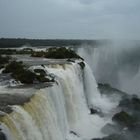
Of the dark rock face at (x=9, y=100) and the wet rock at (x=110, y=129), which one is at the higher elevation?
the dark rock face at (x=9, y=100)

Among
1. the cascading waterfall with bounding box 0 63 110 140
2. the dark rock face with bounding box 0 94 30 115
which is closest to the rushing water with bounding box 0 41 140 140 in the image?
the cascading waterfall with bounding box 0 63 110 140

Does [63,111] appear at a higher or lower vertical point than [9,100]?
lower

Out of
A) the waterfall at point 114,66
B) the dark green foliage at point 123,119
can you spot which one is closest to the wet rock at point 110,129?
the dark green foliage at point 123,119

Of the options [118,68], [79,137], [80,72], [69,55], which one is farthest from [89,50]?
[79,137]

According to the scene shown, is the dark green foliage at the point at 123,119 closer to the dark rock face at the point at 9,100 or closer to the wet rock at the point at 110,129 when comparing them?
the wet rock at the point at 110,129

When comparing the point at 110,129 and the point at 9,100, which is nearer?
the point at 9,100

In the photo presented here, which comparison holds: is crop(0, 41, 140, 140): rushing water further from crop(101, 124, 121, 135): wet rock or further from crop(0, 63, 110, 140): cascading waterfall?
crop(101, 124, 121, 135): wet rock

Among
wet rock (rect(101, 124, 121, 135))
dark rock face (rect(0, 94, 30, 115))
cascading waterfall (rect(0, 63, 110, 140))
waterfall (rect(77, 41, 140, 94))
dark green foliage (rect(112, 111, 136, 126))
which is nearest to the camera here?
cascading waterfall (rect(0, 63, 110, 140))

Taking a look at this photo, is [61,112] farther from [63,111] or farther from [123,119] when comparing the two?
[123,119]

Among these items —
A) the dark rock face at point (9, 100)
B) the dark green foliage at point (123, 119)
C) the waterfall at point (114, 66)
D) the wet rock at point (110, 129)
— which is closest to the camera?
the dark rock face at point (9, 100)

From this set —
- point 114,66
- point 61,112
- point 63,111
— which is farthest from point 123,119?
point 114,66
